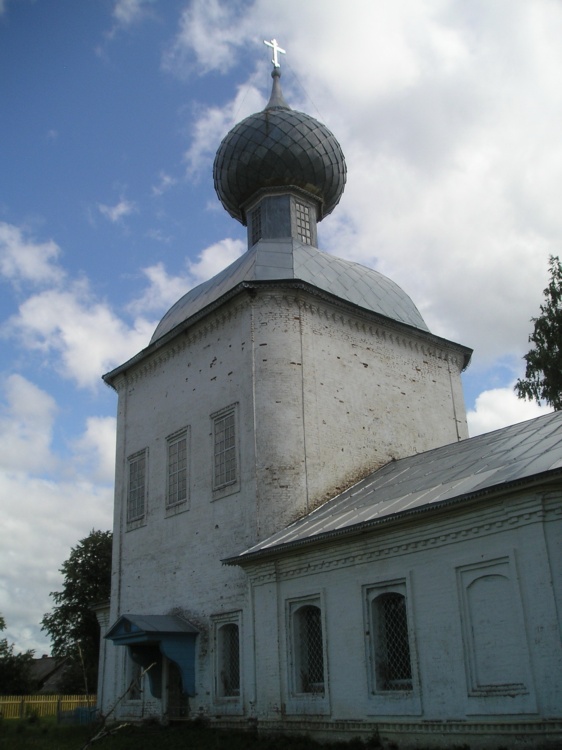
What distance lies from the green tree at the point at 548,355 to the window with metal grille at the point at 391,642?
965cm

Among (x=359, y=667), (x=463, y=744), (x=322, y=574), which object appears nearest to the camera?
(x=463, y=744)

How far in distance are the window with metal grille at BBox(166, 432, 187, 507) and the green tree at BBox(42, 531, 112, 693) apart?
38.4 feet

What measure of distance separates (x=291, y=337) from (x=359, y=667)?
5.89 metres

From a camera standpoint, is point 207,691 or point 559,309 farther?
point 559,309

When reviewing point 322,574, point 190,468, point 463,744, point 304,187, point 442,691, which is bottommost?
point 463,744

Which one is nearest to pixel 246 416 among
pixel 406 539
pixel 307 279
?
pixel 307 279

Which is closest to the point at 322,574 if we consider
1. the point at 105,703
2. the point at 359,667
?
the point at 359,667

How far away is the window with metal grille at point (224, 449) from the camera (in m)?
13.2

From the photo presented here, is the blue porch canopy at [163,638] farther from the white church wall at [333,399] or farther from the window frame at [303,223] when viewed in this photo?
the window frame at [303,223]

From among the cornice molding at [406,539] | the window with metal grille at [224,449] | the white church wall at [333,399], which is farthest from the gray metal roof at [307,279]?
the cornice molding at [406,539]

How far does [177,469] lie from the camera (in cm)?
1462

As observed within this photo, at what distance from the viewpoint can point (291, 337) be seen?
44.3ft

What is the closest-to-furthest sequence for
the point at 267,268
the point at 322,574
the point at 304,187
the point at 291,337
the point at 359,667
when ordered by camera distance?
the point at 359,667 < the point at 322,574 < the point at 291,337 < the point at 267,268 < the point at 304,187

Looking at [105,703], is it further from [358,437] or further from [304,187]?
[304,187]
